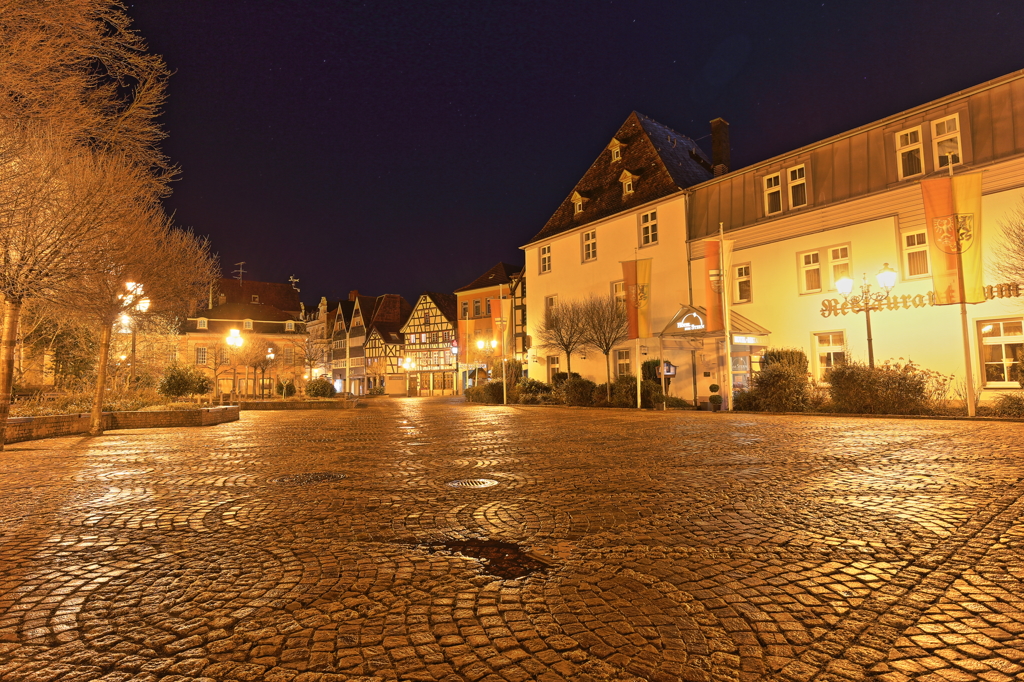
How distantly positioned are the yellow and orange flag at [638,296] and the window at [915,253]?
30.0 feet

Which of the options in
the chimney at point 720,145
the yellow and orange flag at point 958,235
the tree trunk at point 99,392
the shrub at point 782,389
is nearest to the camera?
the tree trunk at point 99,392

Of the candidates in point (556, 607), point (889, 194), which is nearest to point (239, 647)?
point (556, 607)

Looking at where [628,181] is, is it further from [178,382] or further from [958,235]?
[178,382]

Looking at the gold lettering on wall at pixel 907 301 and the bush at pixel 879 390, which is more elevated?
the gold lettering on wall at pixel 907 301

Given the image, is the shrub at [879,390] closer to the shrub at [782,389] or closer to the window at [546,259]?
the shrub at [782,389]

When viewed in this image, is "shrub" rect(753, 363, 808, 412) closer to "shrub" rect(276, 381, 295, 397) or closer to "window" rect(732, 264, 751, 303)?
"window" rect(732, 264, 751, 303)

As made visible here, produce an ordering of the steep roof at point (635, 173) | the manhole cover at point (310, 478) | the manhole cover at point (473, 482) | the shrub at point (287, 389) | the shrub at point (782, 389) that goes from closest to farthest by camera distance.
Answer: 1. the manhole cover at point (473, 482)
2. the manhole cover at point (310, 478)
3. the shrub at point (782, 389)
4. the steep roof at point (635, 173)
5. the shrub at point (287, 389)

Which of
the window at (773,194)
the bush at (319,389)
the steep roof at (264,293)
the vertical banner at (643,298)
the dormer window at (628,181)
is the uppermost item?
the steep roof at (264,293)

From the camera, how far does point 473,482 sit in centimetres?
746

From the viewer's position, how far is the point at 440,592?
11.9 ft

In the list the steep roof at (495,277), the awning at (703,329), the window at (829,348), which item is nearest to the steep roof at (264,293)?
the steep roof at (495,277)

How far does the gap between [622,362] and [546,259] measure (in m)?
9.59

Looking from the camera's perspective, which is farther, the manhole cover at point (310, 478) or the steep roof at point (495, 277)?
the steep roof at point (495, 277)

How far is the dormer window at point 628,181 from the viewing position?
32.1 m
